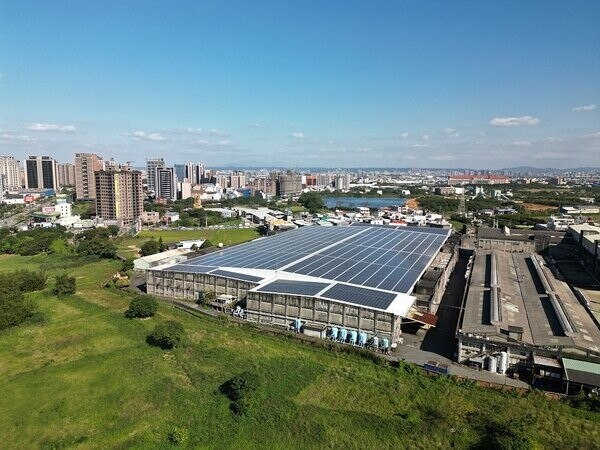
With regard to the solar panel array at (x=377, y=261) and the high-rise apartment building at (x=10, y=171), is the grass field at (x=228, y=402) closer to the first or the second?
the solar panel array at (x=377, y=261)

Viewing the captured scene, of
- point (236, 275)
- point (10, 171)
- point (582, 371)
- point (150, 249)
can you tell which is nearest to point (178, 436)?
point (236, 275)

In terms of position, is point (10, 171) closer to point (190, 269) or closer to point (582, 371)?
point (190, 269)

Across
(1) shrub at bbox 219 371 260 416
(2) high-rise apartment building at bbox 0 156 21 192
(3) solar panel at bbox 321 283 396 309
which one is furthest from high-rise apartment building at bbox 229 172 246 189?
(1) shrub at bbox 219 371 260 416

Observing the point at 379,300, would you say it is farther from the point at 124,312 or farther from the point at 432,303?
the point at 124,312

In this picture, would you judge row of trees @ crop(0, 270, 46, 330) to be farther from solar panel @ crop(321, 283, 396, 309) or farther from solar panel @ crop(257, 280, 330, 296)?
solar panel @ crop(321, 283, 396, 309)

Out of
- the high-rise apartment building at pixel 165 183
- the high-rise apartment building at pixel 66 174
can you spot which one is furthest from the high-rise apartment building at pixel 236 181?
the high-rise apartment building at pixel 66 174

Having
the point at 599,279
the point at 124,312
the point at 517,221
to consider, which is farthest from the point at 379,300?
the point at 517,221
